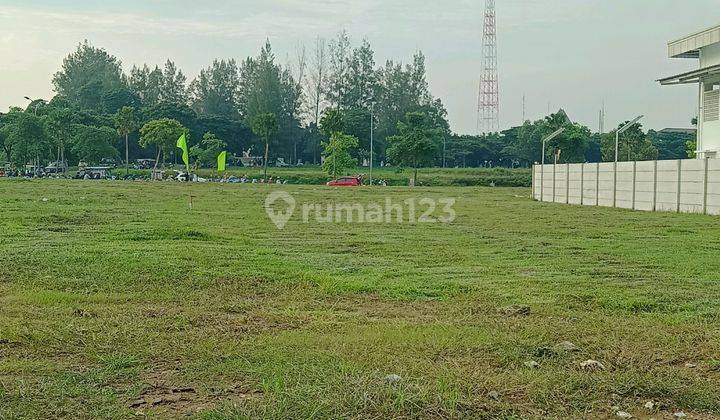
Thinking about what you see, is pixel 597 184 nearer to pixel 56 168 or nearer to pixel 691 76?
pixel 691 76

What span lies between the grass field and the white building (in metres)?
17.6

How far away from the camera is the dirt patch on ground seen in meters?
3.96

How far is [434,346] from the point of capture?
5.32 m

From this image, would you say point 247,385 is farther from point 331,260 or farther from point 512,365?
point 331,260

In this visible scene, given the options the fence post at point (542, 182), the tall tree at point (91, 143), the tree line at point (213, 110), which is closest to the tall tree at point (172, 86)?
Answer: the tree line at point (213, 110)

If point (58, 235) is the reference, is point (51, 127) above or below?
above

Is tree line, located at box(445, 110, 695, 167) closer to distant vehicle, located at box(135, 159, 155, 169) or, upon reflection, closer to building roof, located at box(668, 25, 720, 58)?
building roof, located at box(668, 25, 720, 58)

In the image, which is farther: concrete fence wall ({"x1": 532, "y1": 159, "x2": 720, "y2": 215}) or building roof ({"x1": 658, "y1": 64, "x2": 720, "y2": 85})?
building roof ({"x1": 658, "y1": 64, "x2": 720, "y2": 85})

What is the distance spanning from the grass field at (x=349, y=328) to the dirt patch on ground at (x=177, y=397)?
16mm

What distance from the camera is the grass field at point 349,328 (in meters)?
4.14

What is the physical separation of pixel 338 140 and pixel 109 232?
4215 centimetres

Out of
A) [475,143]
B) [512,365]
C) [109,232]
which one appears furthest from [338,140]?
[512,365]

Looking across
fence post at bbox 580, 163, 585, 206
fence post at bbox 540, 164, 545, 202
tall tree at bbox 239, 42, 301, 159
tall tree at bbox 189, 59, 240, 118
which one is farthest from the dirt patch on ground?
tall tree at bbox 189, 59, 240, 118

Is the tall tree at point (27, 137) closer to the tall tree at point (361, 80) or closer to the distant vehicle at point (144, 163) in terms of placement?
the distant vehicle at point (144, 163)
